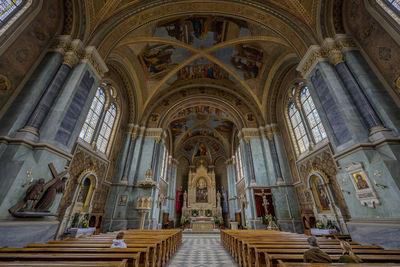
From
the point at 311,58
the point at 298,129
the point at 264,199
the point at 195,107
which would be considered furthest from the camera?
the point at 195,107

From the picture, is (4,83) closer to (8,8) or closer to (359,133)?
(8,8)

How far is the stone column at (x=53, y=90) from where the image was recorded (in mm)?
6242

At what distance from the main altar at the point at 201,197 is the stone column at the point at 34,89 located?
1742 centimetres

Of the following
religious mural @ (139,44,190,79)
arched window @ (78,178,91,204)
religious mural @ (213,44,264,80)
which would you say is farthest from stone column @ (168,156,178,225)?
religious mural @ (213,44,264,80)

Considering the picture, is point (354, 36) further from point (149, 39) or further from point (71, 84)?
point (71, 84)

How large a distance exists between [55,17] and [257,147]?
583 inches

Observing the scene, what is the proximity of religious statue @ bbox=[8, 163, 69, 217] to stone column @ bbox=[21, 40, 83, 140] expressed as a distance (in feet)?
5.09

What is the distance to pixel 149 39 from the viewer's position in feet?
38.4

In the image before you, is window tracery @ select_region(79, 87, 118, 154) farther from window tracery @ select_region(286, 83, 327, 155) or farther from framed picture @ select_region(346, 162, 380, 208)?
window tracery @ select_region(286, 83, 327, 155)

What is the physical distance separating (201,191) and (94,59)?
20.4 m

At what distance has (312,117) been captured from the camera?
10.7m

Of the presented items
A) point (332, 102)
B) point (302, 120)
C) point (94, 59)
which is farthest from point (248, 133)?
point (94, 59)

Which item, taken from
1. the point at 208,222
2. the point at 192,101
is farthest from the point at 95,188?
the point at 208,222

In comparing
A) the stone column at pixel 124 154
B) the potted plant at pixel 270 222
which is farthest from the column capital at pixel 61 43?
the potted plant at pixel 270 222
